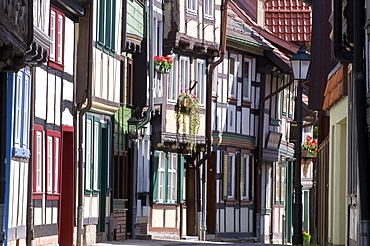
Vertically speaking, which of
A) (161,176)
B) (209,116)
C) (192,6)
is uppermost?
(192,6)

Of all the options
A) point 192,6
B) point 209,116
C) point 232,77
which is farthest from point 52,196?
point 232,77

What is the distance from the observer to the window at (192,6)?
34062 mm

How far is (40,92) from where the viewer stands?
2138 cm

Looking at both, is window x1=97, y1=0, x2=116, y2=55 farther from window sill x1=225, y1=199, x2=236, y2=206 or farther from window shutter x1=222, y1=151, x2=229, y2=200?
window sill x1=225, y1=199, x2=236, y2=206

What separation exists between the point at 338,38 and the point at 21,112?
5883 millimetres

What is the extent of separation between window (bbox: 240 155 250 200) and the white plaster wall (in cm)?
1789

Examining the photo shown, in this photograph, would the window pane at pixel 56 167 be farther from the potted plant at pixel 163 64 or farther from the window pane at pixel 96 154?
the potted plant at pixel 163 64

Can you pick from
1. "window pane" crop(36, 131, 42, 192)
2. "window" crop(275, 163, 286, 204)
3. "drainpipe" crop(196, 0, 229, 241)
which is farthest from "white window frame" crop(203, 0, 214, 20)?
"window pane" crop(36, 131, 42, 192)

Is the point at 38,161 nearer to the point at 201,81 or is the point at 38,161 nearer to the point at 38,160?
the point at 38,160

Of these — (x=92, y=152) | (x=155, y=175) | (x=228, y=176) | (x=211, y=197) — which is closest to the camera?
(x=92, y=152)

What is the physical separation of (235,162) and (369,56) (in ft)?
79.2

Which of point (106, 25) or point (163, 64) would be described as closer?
point (106, 25)

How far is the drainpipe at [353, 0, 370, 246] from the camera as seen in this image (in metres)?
14.6

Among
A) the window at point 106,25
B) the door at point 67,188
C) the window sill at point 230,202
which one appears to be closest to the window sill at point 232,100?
the window sill at point 230,202
